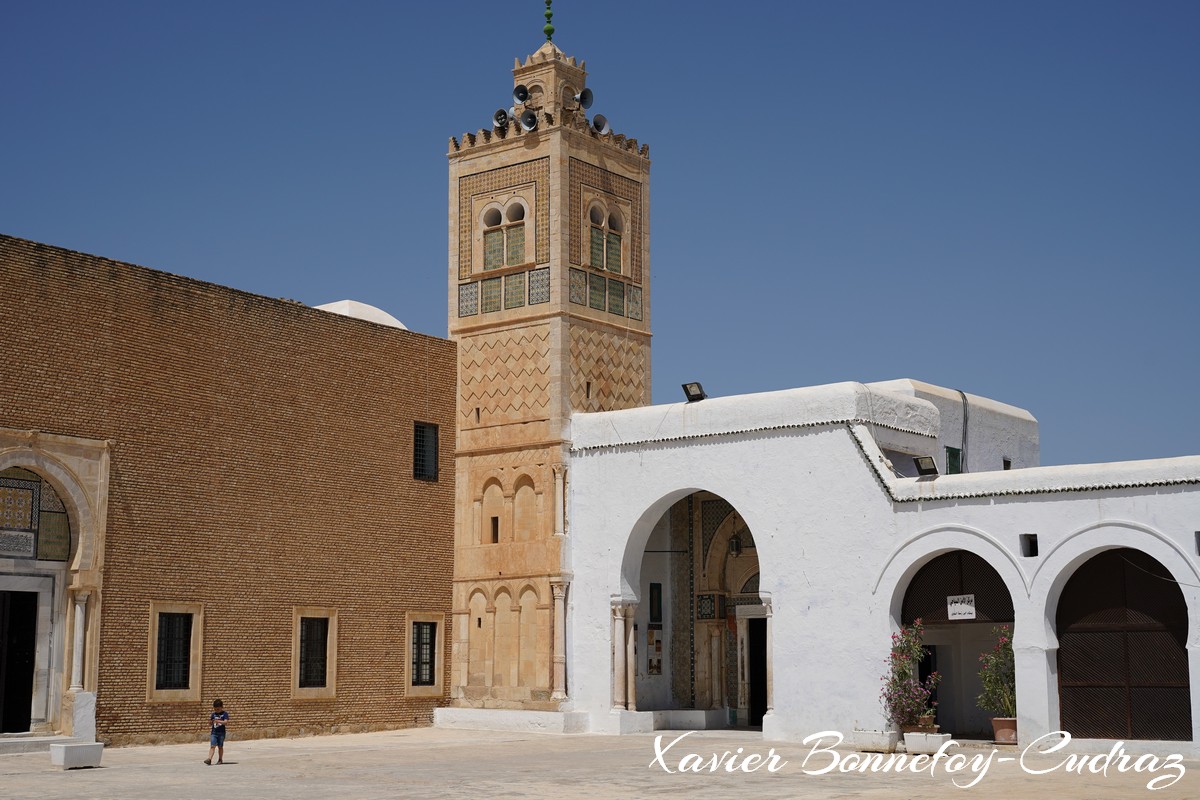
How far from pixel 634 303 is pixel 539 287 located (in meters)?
2.26

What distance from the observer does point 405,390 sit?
24781 mm

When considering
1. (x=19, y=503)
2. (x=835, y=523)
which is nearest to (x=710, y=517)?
(x=835, y=523)

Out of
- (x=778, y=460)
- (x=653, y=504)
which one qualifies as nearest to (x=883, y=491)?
(x=778, y=460)

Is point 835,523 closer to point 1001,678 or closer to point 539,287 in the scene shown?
point 1001,678

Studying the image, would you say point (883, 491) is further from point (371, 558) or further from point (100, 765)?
point (100, 765)

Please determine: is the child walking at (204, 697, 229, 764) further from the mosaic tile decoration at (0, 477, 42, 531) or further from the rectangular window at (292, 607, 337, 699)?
the rectangular window at (292, 607, 337, 699)

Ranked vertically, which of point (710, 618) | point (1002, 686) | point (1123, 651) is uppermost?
point (710, 618)

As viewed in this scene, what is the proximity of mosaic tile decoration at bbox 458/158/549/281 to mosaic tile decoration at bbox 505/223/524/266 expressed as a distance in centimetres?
37

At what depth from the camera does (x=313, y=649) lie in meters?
22.9

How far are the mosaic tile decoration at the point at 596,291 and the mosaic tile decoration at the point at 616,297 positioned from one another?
0.78ft

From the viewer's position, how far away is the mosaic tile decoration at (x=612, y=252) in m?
26.2

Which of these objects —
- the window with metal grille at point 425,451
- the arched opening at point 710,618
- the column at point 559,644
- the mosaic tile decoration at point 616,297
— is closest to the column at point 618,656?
the column at point 559,644

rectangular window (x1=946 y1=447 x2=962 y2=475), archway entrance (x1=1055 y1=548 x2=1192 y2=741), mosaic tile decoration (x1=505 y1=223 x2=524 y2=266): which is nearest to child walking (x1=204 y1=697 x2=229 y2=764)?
mosaic tile decoration (x1=505 y1=223 x2=524 y2=266)

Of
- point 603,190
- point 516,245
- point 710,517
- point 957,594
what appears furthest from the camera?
point 603,190
